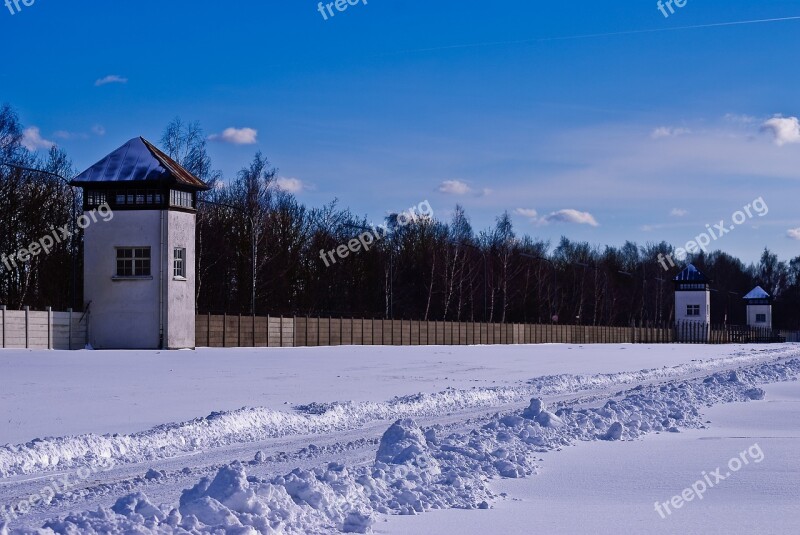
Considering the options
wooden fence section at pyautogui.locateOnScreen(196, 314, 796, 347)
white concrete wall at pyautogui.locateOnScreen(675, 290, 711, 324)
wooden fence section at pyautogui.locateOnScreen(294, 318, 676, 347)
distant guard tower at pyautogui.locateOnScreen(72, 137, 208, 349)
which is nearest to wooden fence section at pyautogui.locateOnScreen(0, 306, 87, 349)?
distant guard tower at pyautogui.locateOnScreen(72, 137, 208, 349)

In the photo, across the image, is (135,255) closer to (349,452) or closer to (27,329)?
(27,329)

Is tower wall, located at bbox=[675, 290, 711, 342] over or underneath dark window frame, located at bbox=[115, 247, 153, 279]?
underneath

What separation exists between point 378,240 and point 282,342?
127 feet

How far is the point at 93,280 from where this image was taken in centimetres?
4278

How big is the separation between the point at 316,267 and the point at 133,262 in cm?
3560

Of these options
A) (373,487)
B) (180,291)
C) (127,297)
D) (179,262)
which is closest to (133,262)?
(127,297)

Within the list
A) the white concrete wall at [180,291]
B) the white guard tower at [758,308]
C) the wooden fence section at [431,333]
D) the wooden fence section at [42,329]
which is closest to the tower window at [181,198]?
the white concrete wall at [180,291]

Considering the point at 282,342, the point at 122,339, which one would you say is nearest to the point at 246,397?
the point at 122,339

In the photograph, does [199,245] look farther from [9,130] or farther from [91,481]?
[91,481]

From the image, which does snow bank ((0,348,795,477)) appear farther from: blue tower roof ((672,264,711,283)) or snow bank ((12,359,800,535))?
blue tower roof ((672,264,711,283))

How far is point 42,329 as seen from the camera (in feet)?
127

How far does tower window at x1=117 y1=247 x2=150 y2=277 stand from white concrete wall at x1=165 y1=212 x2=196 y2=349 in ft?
3.42

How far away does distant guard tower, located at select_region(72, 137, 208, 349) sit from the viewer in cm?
4228

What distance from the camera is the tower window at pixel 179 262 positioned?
1698 inches
